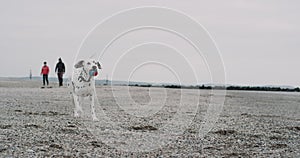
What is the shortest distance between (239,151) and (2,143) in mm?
5843

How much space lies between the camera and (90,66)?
1619 cm

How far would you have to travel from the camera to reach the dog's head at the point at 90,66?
52.9 ft

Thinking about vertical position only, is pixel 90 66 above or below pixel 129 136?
above

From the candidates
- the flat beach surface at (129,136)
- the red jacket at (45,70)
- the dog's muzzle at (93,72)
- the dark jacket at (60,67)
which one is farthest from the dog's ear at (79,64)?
the red jacket at (45,70)

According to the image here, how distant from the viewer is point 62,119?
15.5 m

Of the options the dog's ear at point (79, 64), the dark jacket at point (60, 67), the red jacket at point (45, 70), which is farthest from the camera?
the red jacket at point (45, 70)

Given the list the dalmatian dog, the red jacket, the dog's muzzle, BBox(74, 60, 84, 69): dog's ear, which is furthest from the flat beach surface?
the red jacket

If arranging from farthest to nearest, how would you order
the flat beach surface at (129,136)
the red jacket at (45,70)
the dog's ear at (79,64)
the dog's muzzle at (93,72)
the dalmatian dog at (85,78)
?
1. the red jacket at (45,70)
2. the dog's ear at (79,64)
3. the dalmatian dog at (85,78)
4. the dog's muzzle at (93,72)
5. the flat beach surface at (129,136)

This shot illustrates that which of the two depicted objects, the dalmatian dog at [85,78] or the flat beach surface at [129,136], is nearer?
the flat beach surface at [129,136]

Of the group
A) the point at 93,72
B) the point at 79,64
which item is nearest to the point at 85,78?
the point at 93,72

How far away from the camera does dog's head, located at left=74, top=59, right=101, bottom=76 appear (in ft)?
52.9

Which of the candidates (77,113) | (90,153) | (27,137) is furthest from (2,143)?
(77,113)

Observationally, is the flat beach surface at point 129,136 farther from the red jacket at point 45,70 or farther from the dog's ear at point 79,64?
the red jacket at point 45,70

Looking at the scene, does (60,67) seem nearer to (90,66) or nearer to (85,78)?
(85,78)
